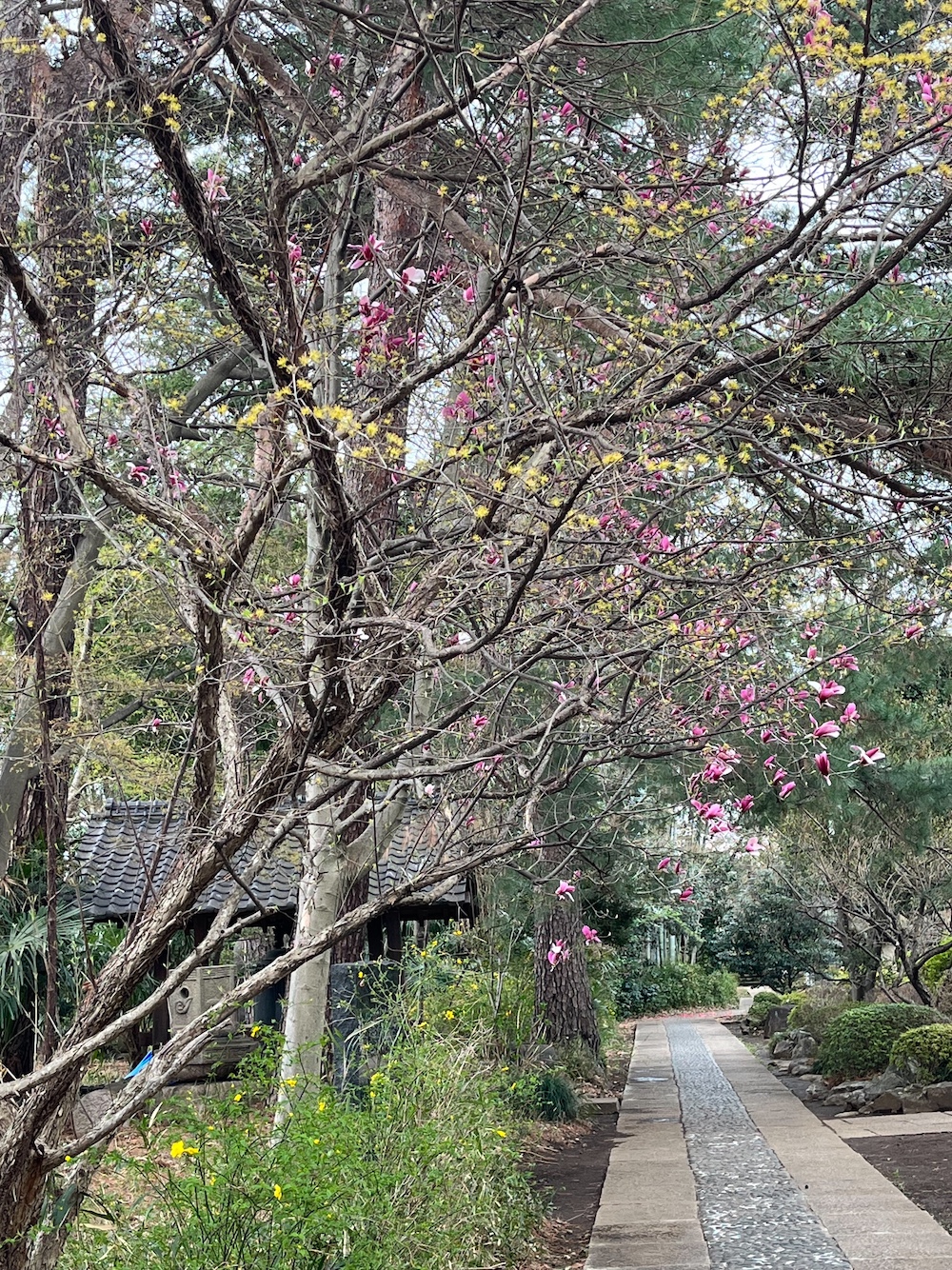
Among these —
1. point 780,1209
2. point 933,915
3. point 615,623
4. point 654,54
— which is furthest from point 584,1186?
point 933,915

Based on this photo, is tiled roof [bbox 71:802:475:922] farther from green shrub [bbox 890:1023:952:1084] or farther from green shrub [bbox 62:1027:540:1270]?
green shrub [bbox 62:1027:540:1270]

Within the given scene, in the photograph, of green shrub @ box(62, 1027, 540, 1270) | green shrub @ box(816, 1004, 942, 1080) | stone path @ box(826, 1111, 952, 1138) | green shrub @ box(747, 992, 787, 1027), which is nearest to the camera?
green shrub @ box(62, 1027, 540, 1270)

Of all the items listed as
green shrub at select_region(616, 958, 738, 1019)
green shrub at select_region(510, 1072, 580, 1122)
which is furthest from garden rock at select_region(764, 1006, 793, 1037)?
green shrub at select_region(510, 1072, 580, 1122)

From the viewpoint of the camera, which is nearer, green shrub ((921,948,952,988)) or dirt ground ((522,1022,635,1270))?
dirt ground ((522,1022,635,1270))

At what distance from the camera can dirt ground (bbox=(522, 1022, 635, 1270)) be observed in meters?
5.82

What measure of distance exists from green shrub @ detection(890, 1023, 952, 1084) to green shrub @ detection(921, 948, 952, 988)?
4.04m

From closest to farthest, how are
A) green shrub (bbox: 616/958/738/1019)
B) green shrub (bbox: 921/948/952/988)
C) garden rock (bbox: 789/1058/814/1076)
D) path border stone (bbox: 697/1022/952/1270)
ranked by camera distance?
path border stone (bbox: 697/1022/952/1270) < garden rock (bbox: 789/1058/814/1076) < green shrub (bbox: 921/948/952/988) < green shrub (bbox: 616/958/738/1019)

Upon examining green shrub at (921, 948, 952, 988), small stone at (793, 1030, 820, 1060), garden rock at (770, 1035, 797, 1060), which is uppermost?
green shrub at (921, 948, 952, 988)

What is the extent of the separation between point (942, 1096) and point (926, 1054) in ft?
2.41

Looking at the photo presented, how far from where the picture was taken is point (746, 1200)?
6883 millimetres

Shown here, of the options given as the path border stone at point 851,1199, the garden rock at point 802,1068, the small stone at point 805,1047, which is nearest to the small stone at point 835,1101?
the path border stone at point 851,1199

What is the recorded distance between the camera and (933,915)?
15.0 metres

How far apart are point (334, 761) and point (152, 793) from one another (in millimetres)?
7405

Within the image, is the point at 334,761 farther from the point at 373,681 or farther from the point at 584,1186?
the point at 584,1186
